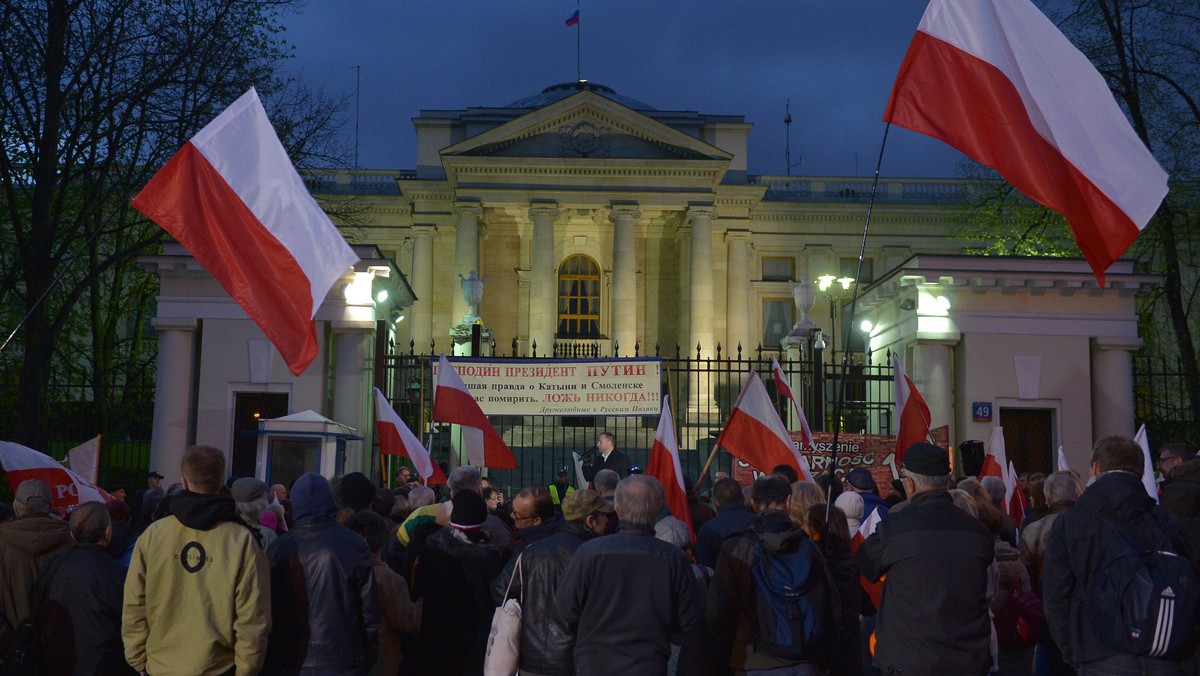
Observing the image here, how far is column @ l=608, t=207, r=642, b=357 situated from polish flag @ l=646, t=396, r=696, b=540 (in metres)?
28.3

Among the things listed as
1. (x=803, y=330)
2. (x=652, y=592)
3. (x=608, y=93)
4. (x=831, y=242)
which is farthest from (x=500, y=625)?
(x=608, y=93)

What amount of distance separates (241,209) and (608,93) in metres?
40.1

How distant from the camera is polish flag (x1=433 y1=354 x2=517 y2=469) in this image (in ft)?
45.5

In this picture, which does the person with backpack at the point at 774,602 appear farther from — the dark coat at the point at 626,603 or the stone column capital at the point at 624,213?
the stone column capital at the point at 624,213

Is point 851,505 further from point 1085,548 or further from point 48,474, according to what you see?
point 48,474

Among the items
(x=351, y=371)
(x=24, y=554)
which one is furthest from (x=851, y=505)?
(x=351, y=371)

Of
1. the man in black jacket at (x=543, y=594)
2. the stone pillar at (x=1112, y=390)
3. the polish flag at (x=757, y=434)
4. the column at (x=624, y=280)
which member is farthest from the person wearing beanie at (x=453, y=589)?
the column at (x=624, y=280)

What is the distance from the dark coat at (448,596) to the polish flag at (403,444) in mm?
6370

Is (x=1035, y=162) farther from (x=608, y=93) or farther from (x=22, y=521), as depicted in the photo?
(x=608, y=93)

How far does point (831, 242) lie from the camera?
4378cm

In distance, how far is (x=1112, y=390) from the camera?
20.9m

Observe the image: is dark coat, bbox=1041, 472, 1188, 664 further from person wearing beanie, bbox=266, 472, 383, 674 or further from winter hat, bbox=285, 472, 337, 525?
winter hat, bbox=285, 472, 337, 525

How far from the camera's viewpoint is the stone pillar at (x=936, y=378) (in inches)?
812

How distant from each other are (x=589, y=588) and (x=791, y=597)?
1.03m
